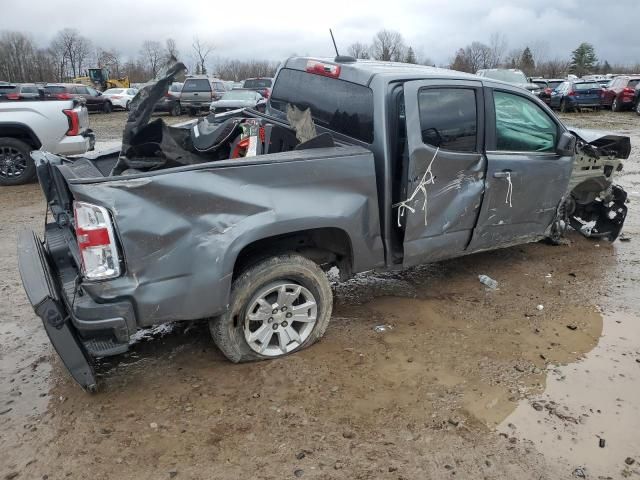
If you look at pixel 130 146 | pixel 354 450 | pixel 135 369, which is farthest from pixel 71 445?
pixel 130 146

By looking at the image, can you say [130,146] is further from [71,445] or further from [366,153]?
[71,445]

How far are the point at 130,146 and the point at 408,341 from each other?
2603 mm

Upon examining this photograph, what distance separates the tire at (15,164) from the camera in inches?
340

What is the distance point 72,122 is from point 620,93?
22.9 m

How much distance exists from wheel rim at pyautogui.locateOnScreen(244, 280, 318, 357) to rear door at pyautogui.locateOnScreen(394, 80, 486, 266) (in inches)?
35.5

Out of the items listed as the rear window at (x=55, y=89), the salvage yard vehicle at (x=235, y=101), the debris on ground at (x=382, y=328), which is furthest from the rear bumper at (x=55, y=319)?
the rear window at (x=55, y=89)

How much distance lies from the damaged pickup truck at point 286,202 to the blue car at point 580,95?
2086cm

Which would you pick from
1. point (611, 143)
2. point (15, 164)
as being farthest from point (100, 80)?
point (611, 143)

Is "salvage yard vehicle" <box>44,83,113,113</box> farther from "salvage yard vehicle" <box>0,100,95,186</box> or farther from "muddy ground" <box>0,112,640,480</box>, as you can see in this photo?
"muddy ground" <box>0,112,640,480</box>

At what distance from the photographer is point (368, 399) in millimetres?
3061

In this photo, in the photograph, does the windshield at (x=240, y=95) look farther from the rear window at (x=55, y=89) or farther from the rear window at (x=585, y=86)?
the rear window at (x=585, y=86)

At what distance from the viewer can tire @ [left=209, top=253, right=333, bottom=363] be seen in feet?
10.4

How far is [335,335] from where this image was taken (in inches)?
150

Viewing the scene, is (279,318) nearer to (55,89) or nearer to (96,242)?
(96,242)
